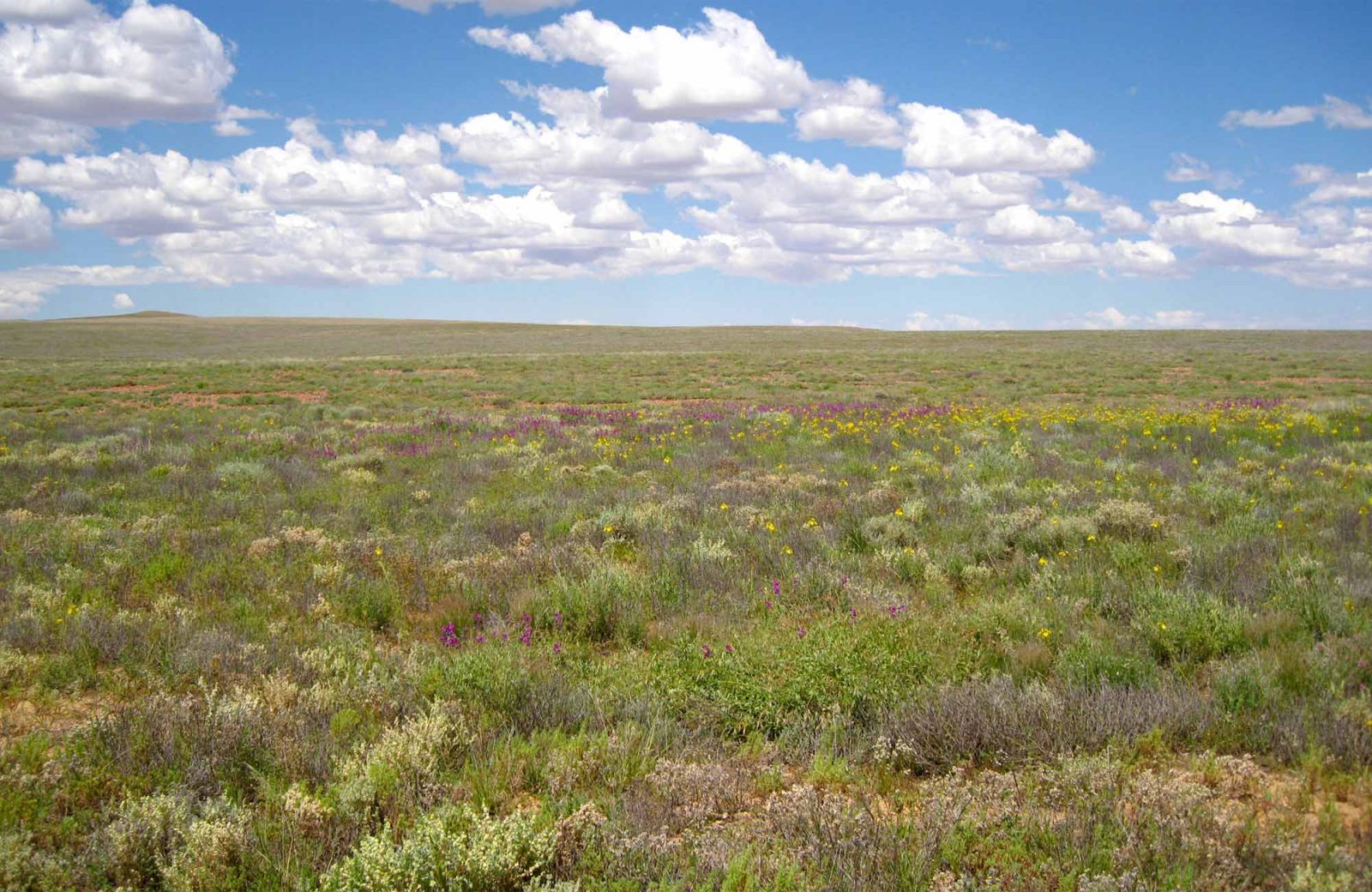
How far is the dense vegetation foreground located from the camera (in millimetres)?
3357

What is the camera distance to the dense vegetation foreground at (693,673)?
3357 millimetres

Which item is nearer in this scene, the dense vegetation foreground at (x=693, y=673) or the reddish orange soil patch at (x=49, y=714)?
the dense vegetation foreground at (x=693, y=673)

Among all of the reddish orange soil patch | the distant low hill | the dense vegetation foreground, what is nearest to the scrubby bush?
the dense vegetation foreground

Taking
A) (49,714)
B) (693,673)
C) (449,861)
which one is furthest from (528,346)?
(449,861)

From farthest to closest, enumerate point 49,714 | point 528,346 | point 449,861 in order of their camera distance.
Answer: point 528,346 → point 49,714 → point 449,861

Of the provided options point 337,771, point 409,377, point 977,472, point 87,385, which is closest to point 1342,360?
point 977,472

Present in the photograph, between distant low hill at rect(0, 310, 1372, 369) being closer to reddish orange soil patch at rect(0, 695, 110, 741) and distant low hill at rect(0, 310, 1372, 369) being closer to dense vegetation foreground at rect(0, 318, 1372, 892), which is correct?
dense vegetation foreground at rect(0, 318, 1372, 892)

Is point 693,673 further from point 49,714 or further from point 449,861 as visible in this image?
point 49,714

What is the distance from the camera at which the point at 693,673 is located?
520 centimetres

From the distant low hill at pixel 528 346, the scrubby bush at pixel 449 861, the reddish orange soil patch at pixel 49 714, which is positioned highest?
the distant low hill at pixel 528 346

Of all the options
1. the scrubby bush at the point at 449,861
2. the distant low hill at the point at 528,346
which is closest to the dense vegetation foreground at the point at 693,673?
the scrubby bush at the point at 449,861

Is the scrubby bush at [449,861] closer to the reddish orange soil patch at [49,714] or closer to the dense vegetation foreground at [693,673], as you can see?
the dense vegetation foreground at [693,673]

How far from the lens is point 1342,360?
4472cm

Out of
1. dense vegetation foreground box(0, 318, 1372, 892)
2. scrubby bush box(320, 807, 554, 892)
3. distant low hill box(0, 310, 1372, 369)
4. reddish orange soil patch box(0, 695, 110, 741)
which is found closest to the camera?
scrubby bush box(320, 807, 554, 892)
